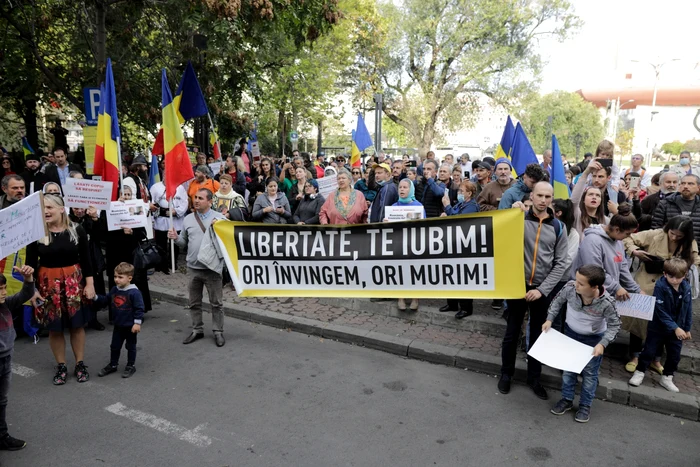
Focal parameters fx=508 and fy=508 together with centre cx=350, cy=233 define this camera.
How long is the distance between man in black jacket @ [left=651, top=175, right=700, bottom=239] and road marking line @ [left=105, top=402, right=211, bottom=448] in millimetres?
6205

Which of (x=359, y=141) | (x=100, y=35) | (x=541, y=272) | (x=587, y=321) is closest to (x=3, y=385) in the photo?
(x=541, y=272)

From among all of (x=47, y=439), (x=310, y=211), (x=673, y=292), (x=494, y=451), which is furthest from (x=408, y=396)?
(x=310, y=211)

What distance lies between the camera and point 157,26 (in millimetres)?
13656

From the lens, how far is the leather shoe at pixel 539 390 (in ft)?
15.9

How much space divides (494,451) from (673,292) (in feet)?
7.70

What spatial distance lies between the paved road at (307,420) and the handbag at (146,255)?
126 centimetres

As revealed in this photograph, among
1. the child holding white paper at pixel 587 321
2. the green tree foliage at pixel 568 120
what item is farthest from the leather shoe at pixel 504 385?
the green tree foliage at pixel 568 120

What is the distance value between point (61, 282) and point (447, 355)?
4.03 m

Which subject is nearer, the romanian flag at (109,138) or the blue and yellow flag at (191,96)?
the romanian flag at (109,138)

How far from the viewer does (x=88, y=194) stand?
6277 mm

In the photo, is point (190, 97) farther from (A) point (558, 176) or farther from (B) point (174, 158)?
(A) point (558, 176)

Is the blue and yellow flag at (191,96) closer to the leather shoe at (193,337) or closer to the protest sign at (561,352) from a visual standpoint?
the leather shoe at (193,337)

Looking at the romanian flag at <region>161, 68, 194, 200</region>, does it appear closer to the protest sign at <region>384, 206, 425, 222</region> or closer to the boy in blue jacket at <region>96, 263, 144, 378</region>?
the boy in blue jacket at <region>96, 263, 144, 378</region>

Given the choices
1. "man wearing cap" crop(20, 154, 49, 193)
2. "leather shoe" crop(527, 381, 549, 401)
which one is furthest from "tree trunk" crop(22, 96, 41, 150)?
"leather shoe" crop(527, 381, 549, 401)
